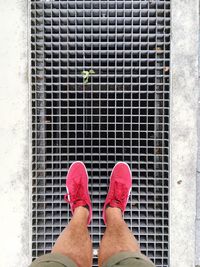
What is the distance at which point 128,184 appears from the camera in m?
3.22

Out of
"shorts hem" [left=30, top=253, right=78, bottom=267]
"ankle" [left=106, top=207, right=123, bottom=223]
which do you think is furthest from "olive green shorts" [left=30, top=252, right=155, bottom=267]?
"ankle" [left=106, top=207, right=123, bottom=223]

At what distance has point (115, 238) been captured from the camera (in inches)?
115

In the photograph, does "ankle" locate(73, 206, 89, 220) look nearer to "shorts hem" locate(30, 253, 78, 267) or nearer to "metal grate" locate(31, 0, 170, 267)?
"metal grate" locate(31, 0, 170, 267)

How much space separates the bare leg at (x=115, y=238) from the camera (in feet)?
9.14

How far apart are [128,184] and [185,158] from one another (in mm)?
550

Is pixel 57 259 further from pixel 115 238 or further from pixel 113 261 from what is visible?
pixel 115 238

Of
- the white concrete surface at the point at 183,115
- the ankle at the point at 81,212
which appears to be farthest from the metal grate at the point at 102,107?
the ankle at the point at 81,212

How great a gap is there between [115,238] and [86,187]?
53 cm

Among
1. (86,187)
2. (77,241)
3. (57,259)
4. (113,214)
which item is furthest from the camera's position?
(86,187)

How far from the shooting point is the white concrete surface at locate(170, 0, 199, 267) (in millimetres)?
3188

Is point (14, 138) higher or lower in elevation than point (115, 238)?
higher

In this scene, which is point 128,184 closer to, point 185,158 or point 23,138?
point 185,158

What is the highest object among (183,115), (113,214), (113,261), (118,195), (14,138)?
(183,115)

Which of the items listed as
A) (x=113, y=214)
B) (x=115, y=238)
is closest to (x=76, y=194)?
(x=113, y=214)
